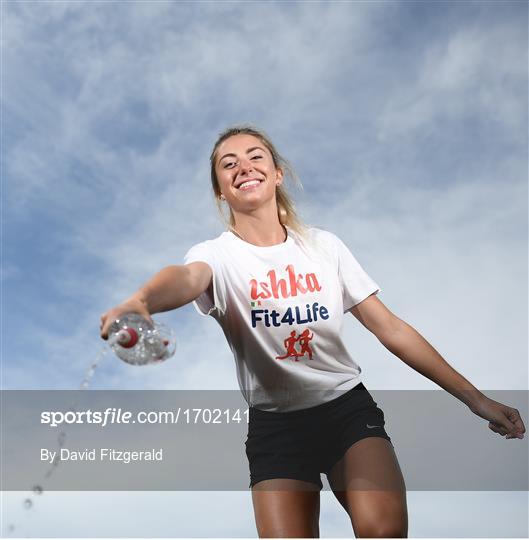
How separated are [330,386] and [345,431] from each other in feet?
0.67

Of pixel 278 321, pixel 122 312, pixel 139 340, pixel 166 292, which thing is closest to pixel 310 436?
pixel 278 321

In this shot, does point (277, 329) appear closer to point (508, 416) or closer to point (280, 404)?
point (280, 404)

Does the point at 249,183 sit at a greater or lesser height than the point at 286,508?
greater

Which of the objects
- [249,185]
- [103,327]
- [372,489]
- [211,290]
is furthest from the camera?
[249,185]

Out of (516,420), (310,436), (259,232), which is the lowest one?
(310,436)

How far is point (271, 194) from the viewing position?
3.50m

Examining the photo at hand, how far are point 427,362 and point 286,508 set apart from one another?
39.4 inches

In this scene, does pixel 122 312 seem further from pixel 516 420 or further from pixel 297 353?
pixel 516 420

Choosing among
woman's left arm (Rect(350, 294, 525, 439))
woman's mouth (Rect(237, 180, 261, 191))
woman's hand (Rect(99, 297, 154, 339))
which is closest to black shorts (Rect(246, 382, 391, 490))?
woman's left arm (Rect(350, 294, 525, 439))

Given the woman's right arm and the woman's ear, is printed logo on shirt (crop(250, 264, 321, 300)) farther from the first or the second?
the woman's ear

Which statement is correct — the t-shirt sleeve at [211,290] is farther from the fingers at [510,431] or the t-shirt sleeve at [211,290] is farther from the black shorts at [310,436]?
the fingers at [510,431]

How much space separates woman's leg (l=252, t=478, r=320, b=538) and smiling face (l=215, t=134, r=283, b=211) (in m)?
1.34

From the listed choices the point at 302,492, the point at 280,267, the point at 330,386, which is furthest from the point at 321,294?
the point at 302,492

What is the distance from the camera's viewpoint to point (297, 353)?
307 cm
